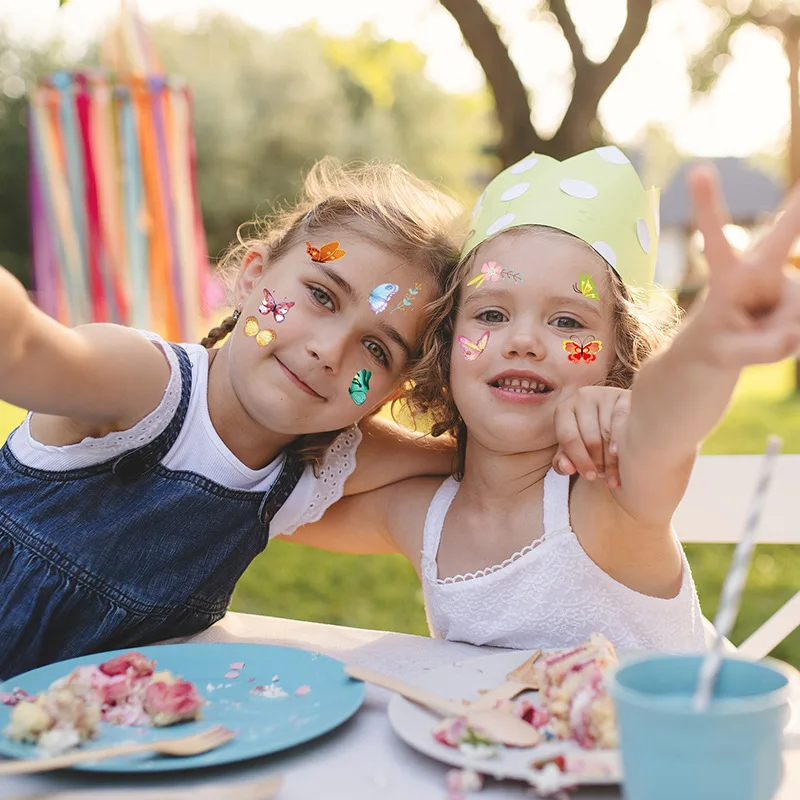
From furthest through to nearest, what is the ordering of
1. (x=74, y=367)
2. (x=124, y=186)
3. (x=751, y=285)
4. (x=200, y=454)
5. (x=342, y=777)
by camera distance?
(x=124, y=186) → (x=200, y=454) → (x=74, y=367) → (x=342, y=777) → (x=751, y=285)

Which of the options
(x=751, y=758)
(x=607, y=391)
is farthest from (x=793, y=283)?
(x=607, y=391)

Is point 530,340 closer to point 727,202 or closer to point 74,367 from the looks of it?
point 74,367

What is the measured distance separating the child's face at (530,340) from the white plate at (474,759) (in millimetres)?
485

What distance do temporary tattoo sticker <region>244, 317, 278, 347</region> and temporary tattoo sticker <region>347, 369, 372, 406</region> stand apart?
16 cm

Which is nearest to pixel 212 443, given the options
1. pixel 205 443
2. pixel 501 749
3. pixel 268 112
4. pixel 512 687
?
pixel 205 443

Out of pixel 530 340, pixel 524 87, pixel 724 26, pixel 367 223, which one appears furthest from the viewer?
pixel 724 26

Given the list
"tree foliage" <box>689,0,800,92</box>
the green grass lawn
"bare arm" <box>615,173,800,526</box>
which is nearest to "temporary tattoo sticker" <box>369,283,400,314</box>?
"bare arm" <box>615,173,800,526</box>

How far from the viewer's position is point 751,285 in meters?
0.86

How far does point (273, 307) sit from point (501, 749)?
936 millimetres

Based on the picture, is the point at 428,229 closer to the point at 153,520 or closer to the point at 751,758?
the point at 153,520

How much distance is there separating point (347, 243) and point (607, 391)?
54 cm

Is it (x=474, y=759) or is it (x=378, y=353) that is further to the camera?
(x=378, y=353)

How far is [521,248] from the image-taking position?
5.39 ft

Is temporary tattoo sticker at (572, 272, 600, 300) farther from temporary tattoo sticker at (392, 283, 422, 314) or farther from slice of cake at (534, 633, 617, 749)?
slice of cake at (534, 633, 617, 749)
